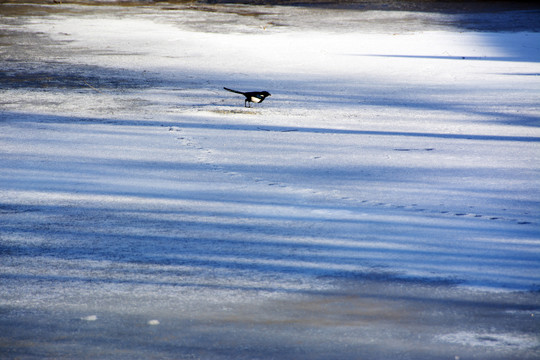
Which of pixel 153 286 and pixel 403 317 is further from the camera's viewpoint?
pixel 153 286

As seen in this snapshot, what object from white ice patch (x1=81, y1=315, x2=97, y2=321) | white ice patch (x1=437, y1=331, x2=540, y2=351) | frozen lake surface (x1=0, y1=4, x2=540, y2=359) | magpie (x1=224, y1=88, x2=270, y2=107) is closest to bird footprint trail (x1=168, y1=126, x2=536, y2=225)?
frozen lake surface (x1=0, y1=4, x2=540, y2=359)

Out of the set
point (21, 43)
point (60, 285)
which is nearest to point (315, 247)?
point (60, 285)

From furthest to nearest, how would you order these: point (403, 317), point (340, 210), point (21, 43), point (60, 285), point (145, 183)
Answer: point (21, 43) < point (145, 183) < point (340, 210) < point (60, 285) < point (403, 317)

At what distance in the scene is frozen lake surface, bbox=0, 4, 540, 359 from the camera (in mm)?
2615

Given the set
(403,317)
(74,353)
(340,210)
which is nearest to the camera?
(74,353)

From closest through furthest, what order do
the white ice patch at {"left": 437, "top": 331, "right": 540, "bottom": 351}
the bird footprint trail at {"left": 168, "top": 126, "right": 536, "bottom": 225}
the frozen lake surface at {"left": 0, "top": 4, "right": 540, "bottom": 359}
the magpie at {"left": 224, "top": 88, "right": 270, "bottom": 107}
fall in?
the white ice patch at {"left": 437, "top": 331, "right": 540, "bottom": 351}
the frozen lake surface at {"left": 0, "top": 4, "right": 540, "bottom": 359}
the bird footprint trail at {"left": 168, "top": 126, "right": 536, "bottom": 225}
the magpie at {"left": 224, "top": 88, "right": 270, "bottom": 107}

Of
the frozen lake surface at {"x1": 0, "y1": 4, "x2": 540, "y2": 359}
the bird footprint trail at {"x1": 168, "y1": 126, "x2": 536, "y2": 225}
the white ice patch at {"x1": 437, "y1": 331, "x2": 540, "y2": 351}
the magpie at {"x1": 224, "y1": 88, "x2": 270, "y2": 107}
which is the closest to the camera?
the white ice patch at {"x1": 437, "y1": 331, "x2": 540, "y2": 351}

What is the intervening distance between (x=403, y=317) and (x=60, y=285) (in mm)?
1343

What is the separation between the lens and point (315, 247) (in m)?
3.42

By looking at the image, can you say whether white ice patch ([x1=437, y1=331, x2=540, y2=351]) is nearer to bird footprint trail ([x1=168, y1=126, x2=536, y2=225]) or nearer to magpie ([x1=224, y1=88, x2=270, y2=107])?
bird footprint trail ([x1=168, y1=126, x2=536, y2=225])

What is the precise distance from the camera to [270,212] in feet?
12.8

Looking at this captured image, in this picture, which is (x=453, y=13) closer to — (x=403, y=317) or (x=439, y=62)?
(x=439, y=62)

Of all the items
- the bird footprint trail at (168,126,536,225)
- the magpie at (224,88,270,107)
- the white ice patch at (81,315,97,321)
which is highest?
the magpie at (224,88,270,107)

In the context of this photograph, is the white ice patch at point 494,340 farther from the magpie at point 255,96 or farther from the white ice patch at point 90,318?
the magpie at point 255,96
